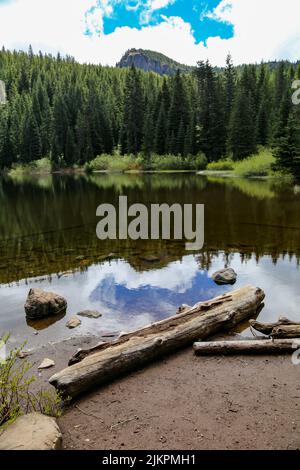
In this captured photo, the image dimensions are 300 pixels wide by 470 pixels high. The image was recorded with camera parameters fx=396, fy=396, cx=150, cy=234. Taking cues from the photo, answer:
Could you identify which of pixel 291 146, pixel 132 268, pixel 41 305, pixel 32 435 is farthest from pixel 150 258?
pixel 291 146

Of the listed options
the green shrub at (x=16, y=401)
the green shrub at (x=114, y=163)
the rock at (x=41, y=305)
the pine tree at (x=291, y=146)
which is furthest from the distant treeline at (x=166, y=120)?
the green shrub at (x=16, y=401)

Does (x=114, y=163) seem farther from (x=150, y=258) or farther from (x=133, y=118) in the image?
(x=150, y=258)

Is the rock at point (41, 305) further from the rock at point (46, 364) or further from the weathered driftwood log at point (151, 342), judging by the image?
the weathered driftwood log at point (151, 342)

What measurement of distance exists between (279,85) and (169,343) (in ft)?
349

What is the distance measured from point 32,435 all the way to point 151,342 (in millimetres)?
2633

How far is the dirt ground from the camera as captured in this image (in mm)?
4527

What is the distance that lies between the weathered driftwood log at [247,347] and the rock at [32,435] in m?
2.96

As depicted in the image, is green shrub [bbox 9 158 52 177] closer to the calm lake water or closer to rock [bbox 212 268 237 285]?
the calm lake water

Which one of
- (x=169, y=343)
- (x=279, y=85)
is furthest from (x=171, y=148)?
(x=169, y=343)

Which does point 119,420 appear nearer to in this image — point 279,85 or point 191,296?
point 191,296

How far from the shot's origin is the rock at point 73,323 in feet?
28.3

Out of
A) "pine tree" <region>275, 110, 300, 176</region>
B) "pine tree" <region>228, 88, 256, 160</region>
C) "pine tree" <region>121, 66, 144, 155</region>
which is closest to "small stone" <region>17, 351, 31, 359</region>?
"pine tree" <region>275, 110, 300, 176</region>

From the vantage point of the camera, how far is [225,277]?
11.1 meters

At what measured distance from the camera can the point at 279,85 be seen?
3939 inches
